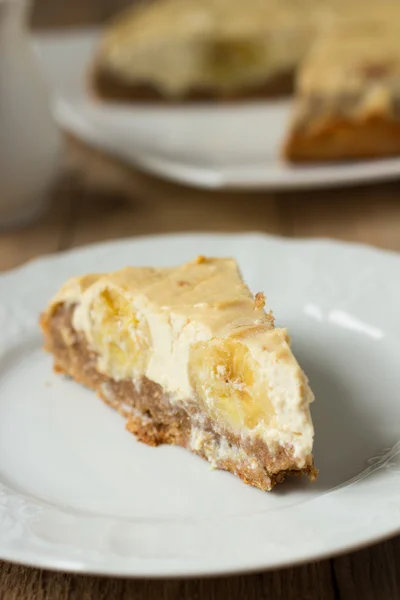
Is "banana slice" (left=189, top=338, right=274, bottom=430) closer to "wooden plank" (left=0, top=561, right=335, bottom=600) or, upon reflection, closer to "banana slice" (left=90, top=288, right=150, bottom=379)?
"banana slice" (left=90, top=288, right=150, bottom=379)

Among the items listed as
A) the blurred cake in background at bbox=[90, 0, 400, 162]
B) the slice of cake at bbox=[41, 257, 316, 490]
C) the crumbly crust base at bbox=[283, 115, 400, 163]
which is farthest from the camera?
the blurred cake in background at bbox=[90, 0, 400, 162]

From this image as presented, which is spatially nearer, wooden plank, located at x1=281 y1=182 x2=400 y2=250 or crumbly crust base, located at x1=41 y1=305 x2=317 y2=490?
crumbly crust base, located at x1=41 y1=305 x2=317 y2=490

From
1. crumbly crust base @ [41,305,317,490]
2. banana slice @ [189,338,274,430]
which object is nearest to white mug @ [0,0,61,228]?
crumbly crust base @ [41,305,317,490]

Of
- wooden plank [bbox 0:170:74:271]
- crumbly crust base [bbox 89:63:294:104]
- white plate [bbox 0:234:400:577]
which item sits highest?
white plate [bbox 0:234:400:577]

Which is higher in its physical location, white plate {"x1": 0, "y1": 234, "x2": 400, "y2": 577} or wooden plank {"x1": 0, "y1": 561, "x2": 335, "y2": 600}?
white plate {"x1": 0, "y1": 234, "x2": 400, "y2": 577}

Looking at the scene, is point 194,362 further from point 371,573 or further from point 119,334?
point 371,573

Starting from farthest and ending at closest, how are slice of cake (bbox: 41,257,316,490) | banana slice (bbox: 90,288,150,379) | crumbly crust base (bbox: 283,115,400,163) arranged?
crumbly crust base (bbox: 283,115,400,163)
banana slice (bbox: 90,288,150,379)
slice of cake (bbox: 41,257,316,490)

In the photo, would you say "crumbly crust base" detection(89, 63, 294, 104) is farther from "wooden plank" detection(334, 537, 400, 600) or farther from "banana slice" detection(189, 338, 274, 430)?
"wooden plank" detection(334, 537, 400, 600)
